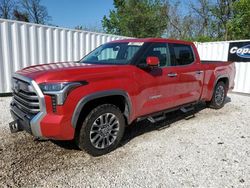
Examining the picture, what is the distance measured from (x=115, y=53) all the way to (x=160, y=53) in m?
0.89

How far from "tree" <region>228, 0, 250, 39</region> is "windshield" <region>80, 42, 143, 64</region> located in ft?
48.4

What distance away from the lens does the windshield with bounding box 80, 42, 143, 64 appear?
407 cm

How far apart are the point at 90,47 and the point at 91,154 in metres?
6.59

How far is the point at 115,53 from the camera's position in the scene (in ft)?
14.9

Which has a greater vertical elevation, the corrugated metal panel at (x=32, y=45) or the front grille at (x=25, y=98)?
the corrugated metal panel at (x=32, y=45)

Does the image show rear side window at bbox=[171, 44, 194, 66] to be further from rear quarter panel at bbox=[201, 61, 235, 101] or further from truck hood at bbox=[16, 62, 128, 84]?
truck hood at bbox=[16, 62, 128, 84]

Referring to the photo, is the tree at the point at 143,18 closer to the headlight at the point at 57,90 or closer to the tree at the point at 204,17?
the tree at the point at 204,17

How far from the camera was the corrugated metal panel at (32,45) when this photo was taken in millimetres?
7230

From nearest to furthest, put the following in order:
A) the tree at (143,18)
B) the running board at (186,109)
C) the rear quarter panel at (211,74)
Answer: the running board at (186,109) → the rear quarter panel at (211,74) → the tree at (143,18)

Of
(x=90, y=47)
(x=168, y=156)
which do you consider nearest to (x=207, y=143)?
(x=168, y=156)

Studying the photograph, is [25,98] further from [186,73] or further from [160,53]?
[186,73]

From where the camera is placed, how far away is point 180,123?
208 inches

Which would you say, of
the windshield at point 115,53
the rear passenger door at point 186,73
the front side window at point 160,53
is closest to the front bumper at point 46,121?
the windshield at point 115,53

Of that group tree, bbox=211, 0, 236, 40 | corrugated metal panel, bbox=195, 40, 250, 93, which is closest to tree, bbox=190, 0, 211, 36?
tree, bbox=211, 0, 236, 40
